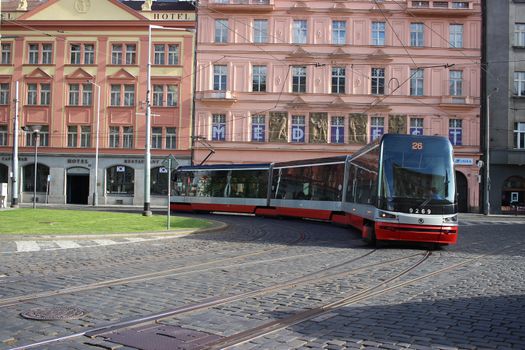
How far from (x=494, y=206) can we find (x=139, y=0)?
115 feet

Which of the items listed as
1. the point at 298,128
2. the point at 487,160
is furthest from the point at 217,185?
the point at 487,160

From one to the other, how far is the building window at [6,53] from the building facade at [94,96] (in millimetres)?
82

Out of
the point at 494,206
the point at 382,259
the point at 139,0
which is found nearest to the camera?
the point at 382,259

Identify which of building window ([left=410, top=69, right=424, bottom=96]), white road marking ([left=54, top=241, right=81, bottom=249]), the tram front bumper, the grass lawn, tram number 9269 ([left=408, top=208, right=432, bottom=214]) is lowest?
white road marking ([left=54, top=241, right=81, bottom=249])

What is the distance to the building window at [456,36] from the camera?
150 feet

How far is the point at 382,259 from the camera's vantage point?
1311cm

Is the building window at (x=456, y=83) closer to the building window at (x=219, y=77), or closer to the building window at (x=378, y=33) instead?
the building window at (x=378, y=33)

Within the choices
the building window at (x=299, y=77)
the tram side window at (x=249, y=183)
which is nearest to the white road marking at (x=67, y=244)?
the tram side window at (x=249, y=183)

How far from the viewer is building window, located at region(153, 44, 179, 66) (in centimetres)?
4703

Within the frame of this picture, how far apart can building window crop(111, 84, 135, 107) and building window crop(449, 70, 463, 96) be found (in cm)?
2532

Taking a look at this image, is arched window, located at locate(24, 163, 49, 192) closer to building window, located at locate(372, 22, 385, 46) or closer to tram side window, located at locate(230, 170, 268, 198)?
tram side window, located at locate(230, 170, 268, 198)

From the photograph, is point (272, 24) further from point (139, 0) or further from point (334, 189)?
point (334, 189)

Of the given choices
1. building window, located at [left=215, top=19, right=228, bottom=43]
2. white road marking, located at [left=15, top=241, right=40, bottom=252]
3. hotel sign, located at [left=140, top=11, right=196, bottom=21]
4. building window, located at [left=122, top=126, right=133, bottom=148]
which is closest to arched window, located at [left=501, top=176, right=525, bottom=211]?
building window, located at [left=215, top=19, right=228, bottom=43]

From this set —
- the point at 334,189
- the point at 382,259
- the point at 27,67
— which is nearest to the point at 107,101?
the point at 27,67
